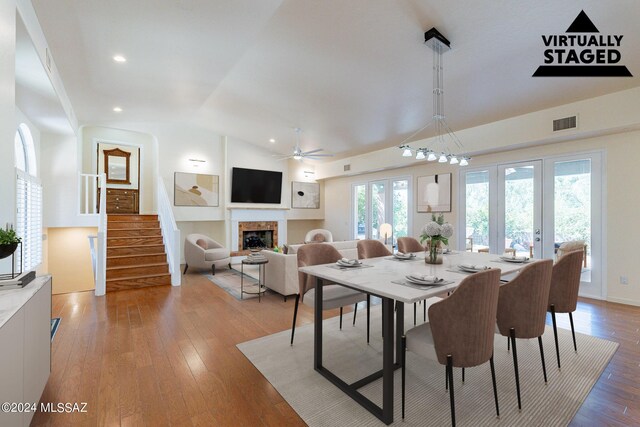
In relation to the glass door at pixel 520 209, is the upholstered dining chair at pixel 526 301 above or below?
below

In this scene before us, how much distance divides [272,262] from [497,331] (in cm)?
318

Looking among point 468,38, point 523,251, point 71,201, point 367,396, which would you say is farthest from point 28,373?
point 523,251

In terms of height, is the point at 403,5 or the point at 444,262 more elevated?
the point at 403,5

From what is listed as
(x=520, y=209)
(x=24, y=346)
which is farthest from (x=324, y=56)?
(x=520, y=209)

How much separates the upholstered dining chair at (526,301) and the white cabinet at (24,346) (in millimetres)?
2821

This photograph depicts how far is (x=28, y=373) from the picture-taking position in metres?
1.66

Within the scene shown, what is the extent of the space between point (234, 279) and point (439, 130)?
494 cm

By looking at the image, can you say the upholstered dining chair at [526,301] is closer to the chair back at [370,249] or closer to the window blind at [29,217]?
the chair back at [370,249]

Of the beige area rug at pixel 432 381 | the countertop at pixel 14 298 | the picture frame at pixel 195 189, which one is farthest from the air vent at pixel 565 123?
the picture frame at pixel 195 189

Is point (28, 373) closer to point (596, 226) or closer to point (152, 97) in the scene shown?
point (152, 97)

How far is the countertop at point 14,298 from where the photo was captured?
55.5 inches

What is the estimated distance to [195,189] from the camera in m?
7.68

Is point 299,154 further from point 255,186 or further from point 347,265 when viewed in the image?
point 347,265

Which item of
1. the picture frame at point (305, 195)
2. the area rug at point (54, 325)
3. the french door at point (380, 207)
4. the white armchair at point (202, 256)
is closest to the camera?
the area rug at point (54, 325)
